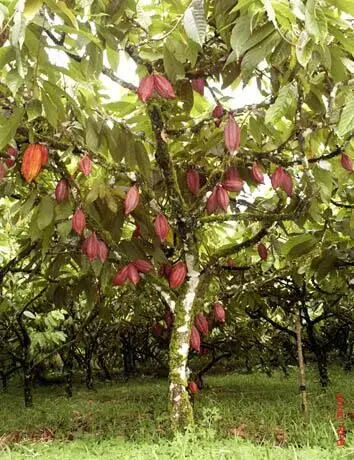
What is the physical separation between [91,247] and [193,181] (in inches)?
32.6

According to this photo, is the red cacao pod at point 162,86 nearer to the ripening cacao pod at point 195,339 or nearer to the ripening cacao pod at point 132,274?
the ripening cacao pod at point 132,274

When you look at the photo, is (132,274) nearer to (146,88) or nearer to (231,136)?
(231,136)

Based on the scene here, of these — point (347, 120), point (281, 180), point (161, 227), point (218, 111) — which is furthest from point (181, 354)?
point (347, 120)

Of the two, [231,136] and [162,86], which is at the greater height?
[162,86]

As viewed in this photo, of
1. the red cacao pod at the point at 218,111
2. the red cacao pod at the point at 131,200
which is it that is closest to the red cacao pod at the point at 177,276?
the red cacao pod at the point at 131,200

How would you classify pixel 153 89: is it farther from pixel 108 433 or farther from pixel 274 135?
pixel 108 433

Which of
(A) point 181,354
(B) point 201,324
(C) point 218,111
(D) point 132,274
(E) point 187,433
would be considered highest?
(C) point 218,111

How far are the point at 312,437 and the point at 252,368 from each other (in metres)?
10.3

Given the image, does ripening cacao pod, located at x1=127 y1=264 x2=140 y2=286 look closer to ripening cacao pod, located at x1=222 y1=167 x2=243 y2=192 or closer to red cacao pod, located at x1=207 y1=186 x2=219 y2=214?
red cacao pod, located at x1=207 y1=186 x2=219 y2=214

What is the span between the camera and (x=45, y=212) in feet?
8.80

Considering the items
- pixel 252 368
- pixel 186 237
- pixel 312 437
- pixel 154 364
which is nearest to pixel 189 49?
pixel 186 237

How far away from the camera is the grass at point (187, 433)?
2648mm

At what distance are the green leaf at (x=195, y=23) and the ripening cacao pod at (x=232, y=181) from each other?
5.22 ft

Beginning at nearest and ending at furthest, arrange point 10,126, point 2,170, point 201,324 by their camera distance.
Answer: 1. point 10,126
2. point 2,170
3. point 201,324
